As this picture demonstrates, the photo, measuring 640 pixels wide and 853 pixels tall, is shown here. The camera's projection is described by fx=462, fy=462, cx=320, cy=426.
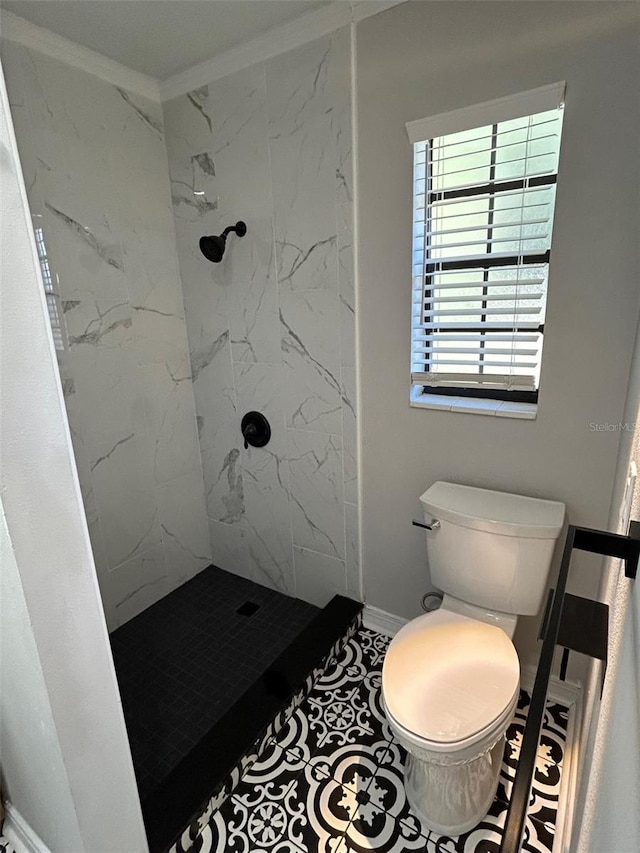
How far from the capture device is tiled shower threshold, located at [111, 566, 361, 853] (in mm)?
1409

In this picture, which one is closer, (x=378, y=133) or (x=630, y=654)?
(x=630, y=654)

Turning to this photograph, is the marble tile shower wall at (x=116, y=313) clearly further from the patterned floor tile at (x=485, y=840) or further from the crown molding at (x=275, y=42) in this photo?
the patterned floor tile at (x=485, y=840)

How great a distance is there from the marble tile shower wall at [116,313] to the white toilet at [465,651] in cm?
134

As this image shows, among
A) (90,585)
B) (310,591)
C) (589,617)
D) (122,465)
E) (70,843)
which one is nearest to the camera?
(589,617)

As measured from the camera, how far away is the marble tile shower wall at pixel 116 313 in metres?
1.74

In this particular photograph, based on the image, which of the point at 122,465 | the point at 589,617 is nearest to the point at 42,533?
the point at 589,617

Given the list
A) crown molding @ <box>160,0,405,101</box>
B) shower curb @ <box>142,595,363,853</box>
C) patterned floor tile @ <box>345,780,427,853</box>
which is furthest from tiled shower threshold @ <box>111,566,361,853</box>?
crown molding @ <box>160,0,405,101</box>

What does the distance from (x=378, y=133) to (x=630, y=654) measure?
5.48 feet

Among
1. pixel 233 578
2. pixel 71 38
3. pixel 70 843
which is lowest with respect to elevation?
pixel 233 578

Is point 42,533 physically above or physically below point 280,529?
above

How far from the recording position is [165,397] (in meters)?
2.28

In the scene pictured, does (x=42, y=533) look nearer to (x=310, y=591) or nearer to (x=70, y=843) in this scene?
(x=70, y=843)

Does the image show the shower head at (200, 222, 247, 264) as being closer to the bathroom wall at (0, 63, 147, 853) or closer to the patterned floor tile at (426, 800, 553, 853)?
the bathroom wall at (0, 63, 147, 853)

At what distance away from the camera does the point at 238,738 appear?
1.51m
